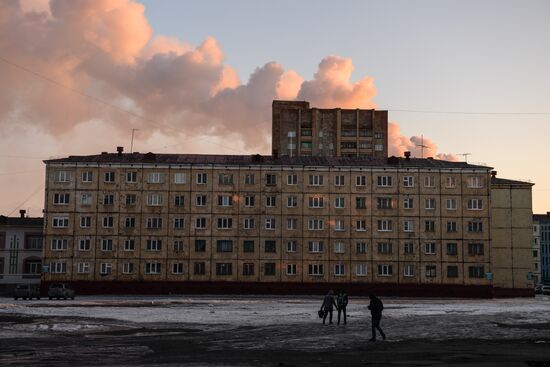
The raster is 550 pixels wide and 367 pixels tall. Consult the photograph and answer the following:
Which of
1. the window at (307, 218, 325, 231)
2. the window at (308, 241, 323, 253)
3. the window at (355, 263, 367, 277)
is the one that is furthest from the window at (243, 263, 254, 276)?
the window at (355, 263, 367, 277)

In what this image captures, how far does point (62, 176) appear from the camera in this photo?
90250 mm

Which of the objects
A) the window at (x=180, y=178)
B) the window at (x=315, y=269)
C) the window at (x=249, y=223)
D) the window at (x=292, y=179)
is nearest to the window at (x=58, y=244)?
the window at (x=180, y=178)

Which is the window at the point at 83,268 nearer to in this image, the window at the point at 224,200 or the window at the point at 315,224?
the window at the point at 224,200

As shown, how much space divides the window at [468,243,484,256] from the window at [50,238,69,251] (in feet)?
166

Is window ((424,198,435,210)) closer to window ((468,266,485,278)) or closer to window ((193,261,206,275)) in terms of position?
window ((468,266,485,278))

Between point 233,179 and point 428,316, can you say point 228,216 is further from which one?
point 428,316

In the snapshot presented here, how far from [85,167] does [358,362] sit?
73593 mm

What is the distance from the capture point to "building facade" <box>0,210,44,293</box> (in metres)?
99.8

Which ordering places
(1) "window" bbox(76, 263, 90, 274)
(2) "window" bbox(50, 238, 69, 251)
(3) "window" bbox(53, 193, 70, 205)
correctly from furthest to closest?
(3) "window" bbox(53, 193, 70, 205)
(2) "window" bbox(50, 238, 69, 251)
(1) "window" bbox(76, 263, 90, 274)

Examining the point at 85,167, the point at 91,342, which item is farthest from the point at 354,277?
the point at 91,342

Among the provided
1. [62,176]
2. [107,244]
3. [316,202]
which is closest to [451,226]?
[316,202]

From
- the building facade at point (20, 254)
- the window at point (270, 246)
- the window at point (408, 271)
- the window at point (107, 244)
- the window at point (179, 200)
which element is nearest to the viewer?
the window at point (107, 244)

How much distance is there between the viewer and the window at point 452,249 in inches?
3612

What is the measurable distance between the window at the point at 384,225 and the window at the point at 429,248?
5032mm
